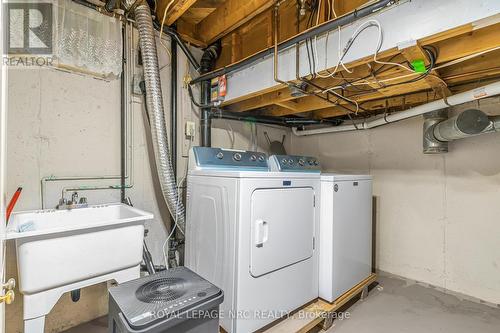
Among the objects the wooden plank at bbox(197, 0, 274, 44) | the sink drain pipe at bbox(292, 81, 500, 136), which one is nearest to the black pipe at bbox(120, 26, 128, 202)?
the wooden plank at bbox(197, 0, 274, 44)

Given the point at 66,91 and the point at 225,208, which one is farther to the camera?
the point at 66,91

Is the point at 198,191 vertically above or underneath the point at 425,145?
underneath

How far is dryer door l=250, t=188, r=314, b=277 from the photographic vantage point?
1.59 metres

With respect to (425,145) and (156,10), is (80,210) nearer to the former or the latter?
(156,10)

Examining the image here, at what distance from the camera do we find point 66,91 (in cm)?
182

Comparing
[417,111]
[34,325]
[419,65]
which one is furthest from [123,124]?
[417,111]

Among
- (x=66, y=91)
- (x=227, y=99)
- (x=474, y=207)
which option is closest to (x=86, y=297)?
(x=66, y=91)

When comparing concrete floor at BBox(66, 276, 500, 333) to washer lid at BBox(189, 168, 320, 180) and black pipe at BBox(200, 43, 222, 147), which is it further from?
black pipe at BBox(200, 43, 222, 147)

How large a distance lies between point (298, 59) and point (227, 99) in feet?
2.65

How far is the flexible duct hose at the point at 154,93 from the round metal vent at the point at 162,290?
0.84 meters

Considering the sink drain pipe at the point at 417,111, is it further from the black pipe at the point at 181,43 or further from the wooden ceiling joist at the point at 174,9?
the wooden ceiling joist at the point at 174,9

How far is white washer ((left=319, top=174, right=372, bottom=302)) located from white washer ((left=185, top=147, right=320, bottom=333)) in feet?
0.24

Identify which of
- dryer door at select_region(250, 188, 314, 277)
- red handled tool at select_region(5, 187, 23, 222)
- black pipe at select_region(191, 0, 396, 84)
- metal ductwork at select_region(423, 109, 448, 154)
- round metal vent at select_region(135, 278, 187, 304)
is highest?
black pipe at select_region(191, 0, 396, 84)

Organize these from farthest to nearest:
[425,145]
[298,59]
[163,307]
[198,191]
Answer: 1. [425,145]
2. [198,191]
3. [298,59]
4. [163,307]
